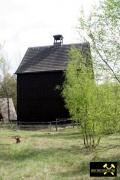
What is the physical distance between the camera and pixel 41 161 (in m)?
20.4

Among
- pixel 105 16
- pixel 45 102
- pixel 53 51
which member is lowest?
pixel 45 102

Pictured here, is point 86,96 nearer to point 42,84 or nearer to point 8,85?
point 42,84

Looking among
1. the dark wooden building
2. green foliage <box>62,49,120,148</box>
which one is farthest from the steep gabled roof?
green foliage <box>62,49,120,148</box>

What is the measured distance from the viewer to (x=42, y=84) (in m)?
55.9

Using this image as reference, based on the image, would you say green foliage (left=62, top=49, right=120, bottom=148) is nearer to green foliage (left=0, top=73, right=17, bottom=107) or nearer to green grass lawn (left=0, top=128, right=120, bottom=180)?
green grass lawn (left=0, top=128, right=120, bottom=180)

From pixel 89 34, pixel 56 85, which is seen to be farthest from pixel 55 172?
pixel 56 85

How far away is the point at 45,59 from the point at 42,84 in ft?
10.5

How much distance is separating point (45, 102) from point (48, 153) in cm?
3159

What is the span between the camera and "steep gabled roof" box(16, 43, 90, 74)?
5500 cm

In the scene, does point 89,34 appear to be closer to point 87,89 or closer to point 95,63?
point 95,63

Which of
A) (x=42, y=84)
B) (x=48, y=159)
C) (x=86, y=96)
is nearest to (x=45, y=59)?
(x=42, y=84)

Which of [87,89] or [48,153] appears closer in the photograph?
[48,153]

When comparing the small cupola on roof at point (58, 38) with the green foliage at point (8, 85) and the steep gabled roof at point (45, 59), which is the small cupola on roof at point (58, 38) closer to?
the steep gabled roof at point (45, 59)

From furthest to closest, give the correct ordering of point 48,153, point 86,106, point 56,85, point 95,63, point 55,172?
point 56,85 → point 86,106 → point 48,153 → point 95,63 → point 55,172
